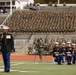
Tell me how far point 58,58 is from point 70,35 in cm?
1866

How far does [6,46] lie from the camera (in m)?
17.2

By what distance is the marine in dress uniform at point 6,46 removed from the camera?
17105mm

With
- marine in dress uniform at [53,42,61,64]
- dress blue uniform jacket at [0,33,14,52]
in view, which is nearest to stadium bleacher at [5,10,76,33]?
marine in dress uniform at [53,42,61,64]

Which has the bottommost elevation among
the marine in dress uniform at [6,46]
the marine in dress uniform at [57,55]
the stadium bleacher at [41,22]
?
the stadium bleacher at [41,22]

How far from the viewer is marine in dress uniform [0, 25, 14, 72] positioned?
56.1 feet

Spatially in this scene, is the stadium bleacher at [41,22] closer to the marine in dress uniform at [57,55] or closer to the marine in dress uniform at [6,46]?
the marine in dress uniform at [57,55]

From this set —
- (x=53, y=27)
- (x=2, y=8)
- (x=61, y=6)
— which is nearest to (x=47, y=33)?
(x=53, y=27)

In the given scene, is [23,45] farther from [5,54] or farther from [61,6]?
[5,54]

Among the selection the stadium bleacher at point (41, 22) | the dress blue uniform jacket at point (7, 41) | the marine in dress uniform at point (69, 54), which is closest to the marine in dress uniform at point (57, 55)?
the marine in dress uniform at point (69, 54)

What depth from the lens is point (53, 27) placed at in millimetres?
47875

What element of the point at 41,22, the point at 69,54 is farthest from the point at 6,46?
the point at 41,22

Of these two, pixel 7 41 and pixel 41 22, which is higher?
→ pixel 7 41

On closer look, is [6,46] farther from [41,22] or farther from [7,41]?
[41,22]

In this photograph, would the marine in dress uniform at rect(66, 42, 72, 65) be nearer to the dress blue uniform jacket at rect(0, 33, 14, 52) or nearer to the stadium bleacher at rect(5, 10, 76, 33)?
the dress blue uniform jacket at rect(0, 33, 14, 52)
